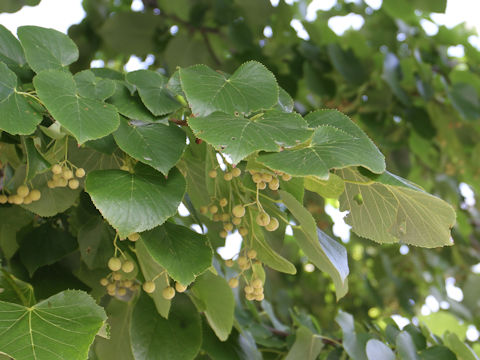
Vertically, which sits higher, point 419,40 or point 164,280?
point 164,280

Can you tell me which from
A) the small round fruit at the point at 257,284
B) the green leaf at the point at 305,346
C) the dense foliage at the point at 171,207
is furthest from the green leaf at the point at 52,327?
the green leaf at the point at 305,346

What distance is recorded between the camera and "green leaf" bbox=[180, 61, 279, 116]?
0.54 m

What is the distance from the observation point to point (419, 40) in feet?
6.18

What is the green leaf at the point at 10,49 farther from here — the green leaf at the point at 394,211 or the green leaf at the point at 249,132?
the green leaf at the point at 394,211

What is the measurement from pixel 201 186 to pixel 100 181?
227mm

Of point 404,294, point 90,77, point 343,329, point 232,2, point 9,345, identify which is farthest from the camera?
point 404,294

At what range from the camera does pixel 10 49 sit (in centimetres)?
62

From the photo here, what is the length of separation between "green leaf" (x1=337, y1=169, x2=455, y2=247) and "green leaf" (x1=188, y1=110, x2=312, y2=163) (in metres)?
0.10

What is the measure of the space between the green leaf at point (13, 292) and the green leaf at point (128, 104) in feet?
0.74

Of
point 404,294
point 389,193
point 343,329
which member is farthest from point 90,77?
point 404,294

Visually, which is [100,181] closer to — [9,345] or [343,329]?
[9,345]

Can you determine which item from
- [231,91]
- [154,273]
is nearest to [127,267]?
[154,273]

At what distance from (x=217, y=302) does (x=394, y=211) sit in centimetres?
26

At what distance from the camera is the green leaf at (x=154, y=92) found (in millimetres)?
573
